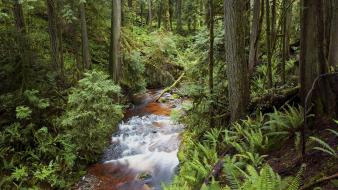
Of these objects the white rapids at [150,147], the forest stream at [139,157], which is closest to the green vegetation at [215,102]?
the forest stream at [139,157]

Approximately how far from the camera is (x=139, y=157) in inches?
446

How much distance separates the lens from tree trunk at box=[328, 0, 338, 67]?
245 inches

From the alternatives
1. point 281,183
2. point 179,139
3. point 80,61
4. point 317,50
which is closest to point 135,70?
point 80,61

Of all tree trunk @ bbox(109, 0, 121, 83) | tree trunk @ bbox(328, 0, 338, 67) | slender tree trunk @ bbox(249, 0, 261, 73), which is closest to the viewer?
tree trunk @ bbox(328, 0, 338, 67)

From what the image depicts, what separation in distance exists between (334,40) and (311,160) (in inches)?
99.7

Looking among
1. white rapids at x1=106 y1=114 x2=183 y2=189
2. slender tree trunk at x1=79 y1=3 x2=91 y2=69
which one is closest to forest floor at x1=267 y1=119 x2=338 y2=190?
white rapids at x1=106 y1=114 x2=183 y2=189

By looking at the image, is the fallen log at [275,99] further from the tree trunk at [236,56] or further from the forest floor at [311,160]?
the forest floor at [311,160]

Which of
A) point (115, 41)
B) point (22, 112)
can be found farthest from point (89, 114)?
point (115, 41)

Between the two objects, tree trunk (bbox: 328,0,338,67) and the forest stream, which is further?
the forest stream

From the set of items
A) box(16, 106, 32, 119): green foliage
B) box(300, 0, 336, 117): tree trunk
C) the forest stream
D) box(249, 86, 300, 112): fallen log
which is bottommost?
the forest stream

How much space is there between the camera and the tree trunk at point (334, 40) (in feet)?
20.4

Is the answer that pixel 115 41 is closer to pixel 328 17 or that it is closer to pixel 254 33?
pixel 254 33

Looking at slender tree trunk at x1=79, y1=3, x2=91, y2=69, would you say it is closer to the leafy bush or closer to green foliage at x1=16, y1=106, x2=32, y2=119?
the leafy bush

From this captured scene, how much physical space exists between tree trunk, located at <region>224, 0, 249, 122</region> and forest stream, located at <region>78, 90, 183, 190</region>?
2901mm
